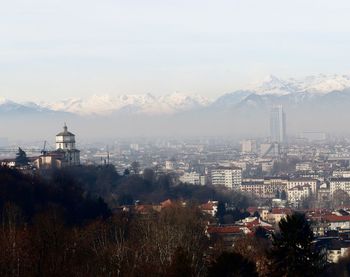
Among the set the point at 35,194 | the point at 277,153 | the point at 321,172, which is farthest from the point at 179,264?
the point at 277,153

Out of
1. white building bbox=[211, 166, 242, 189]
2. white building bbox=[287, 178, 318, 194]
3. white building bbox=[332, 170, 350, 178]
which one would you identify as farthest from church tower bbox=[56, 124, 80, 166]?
white building bbox=[332, 170, 350, 178]

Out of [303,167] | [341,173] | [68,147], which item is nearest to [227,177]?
[341,173]

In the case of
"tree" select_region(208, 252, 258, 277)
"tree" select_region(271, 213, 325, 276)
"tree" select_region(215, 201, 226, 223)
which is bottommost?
"tree" select_region(215, 201, 226, 223)

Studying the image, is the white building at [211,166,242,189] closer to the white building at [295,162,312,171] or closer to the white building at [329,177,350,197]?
the white building at [329,177,350,197]

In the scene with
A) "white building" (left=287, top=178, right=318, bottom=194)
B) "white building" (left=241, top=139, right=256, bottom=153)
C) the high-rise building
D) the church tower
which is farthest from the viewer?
the high-rise building

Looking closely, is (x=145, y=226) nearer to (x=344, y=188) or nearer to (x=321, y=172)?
(x=344, y=188)

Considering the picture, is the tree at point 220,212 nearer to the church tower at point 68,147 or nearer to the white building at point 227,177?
the church tower at point 68,147

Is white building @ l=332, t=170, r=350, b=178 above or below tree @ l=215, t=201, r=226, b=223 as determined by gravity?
below

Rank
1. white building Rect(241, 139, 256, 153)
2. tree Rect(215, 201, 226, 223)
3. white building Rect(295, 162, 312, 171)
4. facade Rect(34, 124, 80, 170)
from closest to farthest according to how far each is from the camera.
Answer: tree Rect(215, 201, 226, 223)
facade Rect(34, 124, 80, 170)
white building Rect(295, 162, 312, 171)
white building Rect(241, 139, 256, 153)
